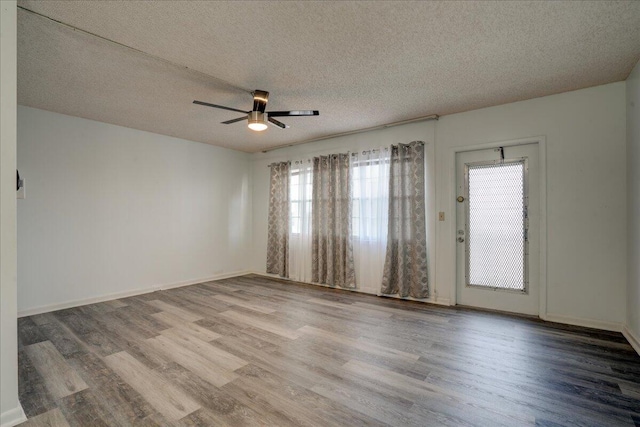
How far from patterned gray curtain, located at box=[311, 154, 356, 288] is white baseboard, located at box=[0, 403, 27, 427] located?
390 cm

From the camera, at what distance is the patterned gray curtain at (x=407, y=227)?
14.0 feet

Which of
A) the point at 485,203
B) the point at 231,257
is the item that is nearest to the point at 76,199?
the point at 231,257

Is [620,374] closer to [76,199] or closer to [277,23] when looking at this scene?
[277,23]

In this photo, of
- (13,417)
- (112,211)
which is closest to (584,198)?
(13,417)

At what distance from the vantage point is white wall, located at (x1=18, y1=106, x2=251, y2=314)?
3842mm

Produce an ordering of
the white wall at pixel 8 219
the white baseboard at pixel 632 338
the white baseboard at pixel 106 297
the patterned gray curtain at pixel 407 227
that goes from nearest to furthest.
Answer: the white wall at pixel 8 219 → the white baseboard at pixel 632 338 → the white baseboard at pixel 106 297 → the patterned gray curtain at pixel 407 227

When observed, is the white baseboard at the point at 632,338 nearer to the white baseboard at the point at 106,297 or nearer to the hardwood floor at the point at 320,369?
the hardwood floor at the point at 320,369

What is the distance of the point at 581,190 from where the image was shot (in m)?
3.30

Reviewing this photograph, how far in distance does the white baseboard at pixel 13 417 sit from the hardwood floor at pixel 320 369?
5cm

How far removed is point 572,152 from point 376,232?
2.61 metres

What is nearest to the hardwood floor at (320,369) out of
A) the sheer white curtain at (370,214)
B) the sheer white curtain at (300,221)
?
the sheer white curtain at (370,214)

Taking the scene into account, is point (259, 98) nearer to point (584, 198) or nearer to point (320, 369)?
point (320, 369)

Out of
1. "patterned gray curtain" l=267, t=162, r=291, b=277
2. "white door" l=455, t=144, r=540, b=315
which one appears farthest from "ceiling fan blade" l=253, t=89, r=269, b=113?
"white door" l=455, t=144, r=540, b=315

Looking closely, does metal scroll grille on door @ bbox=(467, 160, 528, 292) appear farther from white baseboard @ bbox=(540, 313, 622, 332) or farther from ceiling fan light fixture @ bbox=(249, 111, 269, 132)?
ceiling fan light fixture @ bbox=(249, 111, 269, 132)
